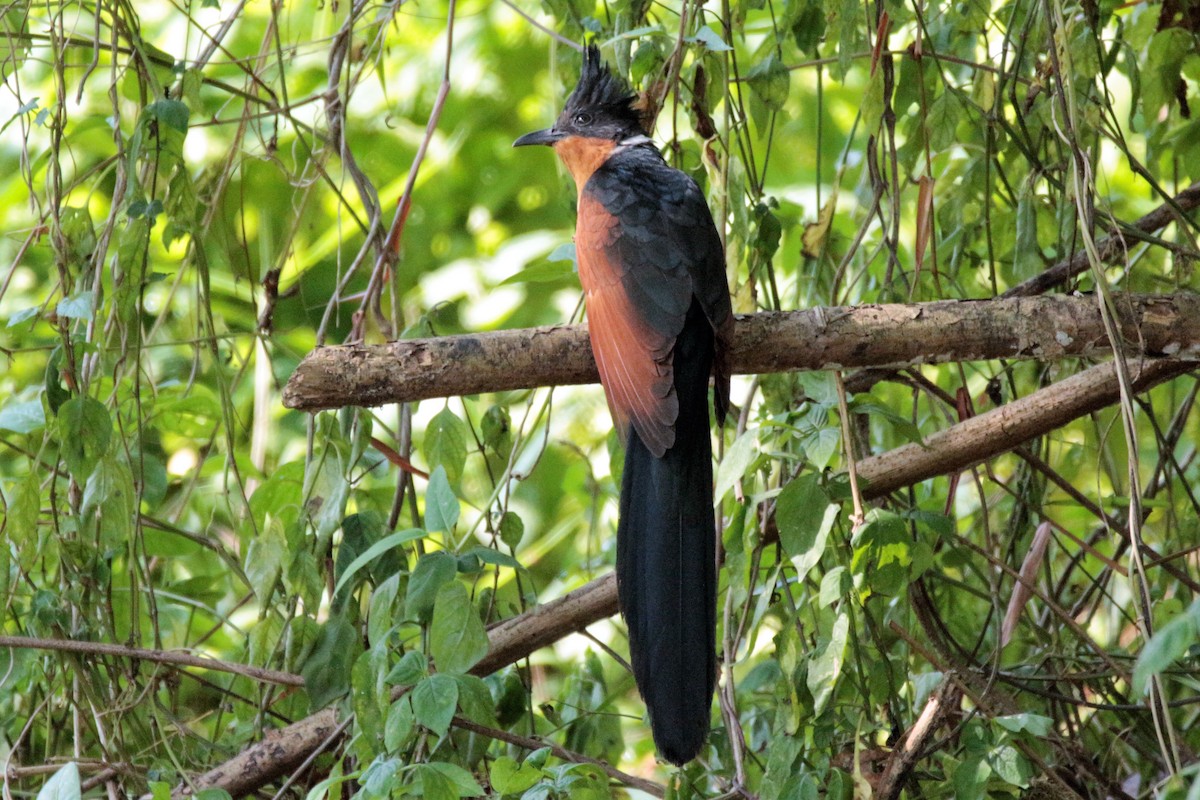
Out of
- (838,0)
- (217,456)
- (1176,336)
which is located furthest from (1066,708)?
(217,456)

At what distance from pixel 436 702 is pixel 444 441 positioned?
63 cm

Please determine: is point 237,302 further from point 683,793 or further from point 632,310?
point 683,793

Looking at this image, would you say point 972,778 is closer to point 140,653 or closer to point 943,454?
point 943,454

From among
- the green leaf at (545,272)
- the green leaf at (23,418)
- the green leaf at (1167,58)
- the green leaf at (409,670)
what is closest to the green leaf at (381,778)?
the green leaf at (409,670)

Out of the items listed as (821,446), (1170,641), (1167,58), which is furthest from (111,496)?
(1167,58)

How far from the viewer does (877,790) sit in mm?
2025

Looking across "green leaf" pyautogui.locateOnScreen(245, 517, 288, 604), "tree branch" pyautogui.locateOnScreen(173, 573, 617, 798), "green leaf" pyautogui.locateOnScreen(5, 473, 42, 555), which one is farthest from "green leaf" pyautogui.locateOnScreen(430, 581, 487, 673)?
"green leaf" pyautogui.locateOnScreen(5, 473, 42, 555)

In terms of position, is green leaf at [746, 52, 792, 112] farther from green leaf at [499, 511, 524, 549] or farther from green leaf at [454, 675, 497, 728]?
green leaf at [454, 675, 497, 728]

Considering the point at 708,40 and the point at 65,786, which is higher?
the point at 708,40

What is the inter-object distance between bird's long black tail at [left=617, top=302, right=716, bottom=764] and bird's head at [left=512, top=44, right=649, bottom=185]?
871 mm

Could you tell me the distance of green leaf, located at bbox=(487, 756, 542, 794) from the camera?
173 cm

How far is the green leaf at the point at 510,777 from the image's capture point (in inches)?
68.0

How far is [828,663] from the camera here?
A: 69.0 inches

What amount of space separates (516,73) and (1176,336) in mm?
3763
